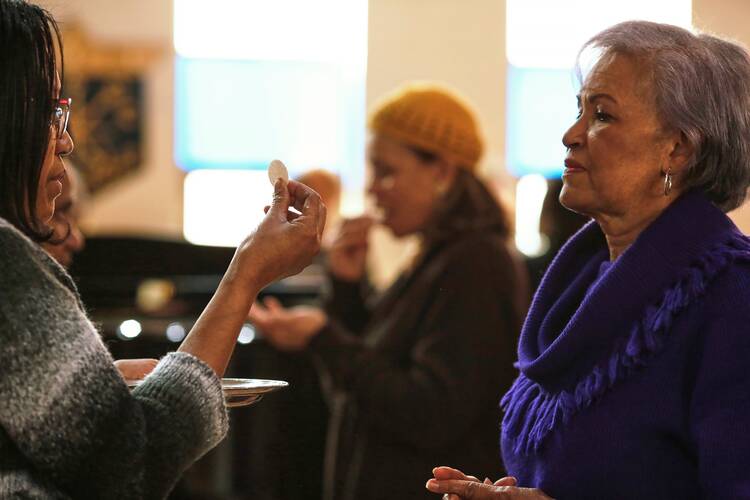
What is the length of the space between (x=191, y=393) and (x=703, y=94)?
815mm

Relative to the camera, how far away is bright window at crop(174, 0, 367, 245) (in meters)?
7.98

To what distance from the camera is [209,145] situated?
8.06 meters

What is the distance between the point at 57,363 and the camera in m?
1.16

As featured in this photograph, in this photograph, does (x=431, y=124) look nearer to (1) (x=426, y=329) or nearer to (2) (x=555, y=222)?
(1) (x=426, y=329)

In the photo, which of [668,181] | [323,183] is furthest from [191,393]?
[323,183]

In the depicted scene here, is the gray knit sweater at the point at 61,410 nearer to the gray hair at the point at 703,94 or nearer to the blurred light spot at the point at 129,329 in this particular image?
the gray hair at the point at 703,94

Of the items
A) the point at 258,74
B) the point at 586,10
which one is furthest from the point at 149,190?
the point at 586,10

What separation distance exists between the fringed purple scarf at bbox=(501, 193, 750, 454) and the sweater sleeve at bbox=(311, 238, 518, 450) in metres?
0.89

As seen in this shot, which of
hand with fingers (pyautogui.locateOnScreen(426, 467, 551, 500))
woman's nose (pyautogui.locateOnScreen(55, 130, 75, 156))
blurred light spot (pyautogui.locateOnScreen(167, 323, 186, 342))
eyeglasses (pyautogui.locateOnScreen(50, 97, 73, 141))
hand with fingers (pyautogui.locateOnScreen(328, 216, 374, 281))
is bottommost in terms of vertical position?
blurred light spot (pyautogui.locateOnScreen(167, 323, 186, 342))

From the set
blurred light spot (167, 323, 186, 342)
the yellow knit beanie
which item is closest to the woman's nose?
the yellow knit beanie

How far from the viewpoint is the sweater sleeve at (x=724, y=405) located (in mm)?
1355

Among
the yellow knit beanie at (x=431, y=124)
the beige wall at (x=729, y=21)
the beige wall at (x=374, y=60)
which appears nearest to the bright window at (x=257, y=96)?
the beige wall at (x=374, y=60)

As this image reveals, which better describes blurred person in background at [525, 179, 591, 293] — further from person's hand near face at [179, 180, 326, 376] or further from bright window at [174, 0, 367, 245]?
person's hand near face at [179, 180, 326, 376]

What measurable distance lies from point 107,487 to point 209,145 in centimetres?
701
